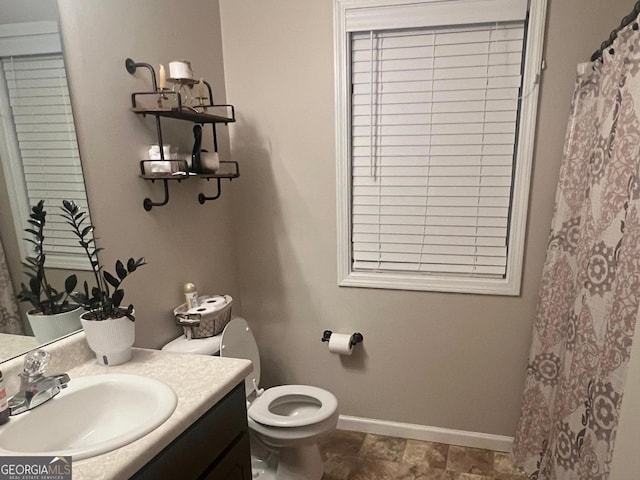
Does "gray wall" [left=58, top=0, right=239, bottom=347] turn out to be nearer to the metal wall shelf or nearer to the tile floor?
the metal wall shelf

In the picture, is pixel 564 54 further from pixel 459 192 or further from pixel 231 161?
pixel 231 161

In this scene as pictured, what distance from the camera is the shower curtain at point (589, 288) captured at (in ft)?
4.09

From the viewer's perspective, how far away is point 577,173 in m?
1.69

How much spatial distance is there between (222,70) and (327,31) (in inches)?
22.7

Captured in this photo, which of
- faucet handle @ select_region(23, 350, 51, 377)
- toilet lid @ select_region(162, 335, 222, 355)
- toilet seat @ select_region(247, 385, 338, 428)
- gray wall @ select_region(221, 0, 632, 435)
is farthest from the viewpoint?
gray wall @ select_region(221, 0, 632, 435)

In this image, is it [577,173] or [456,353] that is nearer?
[577,173]

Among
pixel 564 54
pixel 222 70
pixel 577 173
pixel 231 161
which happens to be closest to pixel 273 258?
pixel 231 161

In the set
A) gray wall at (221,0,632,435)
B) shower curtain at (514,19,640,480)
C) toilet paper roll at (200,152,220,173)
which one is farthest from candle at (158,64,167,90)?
shower curtain at (514,19,640,480)

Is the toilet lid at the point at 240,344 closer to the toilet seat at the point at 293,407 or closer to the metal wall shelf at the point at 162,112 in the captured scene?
the toilet seat at the point at 293,407

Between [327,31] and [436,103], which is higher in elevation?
[327,31]

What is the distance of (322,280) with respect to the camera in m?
2.22

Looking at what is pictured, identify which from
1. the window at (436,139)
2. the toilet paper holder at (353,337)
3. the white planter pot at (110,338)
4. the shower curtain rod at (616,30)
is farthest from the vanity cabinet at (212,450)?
the shower curtain rod at (616,30)

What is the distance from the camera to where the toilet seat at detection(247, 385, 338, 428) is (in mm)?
1735

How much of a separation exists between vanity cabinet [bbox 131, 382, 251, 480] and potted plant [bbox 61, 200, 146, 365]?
387 mm
